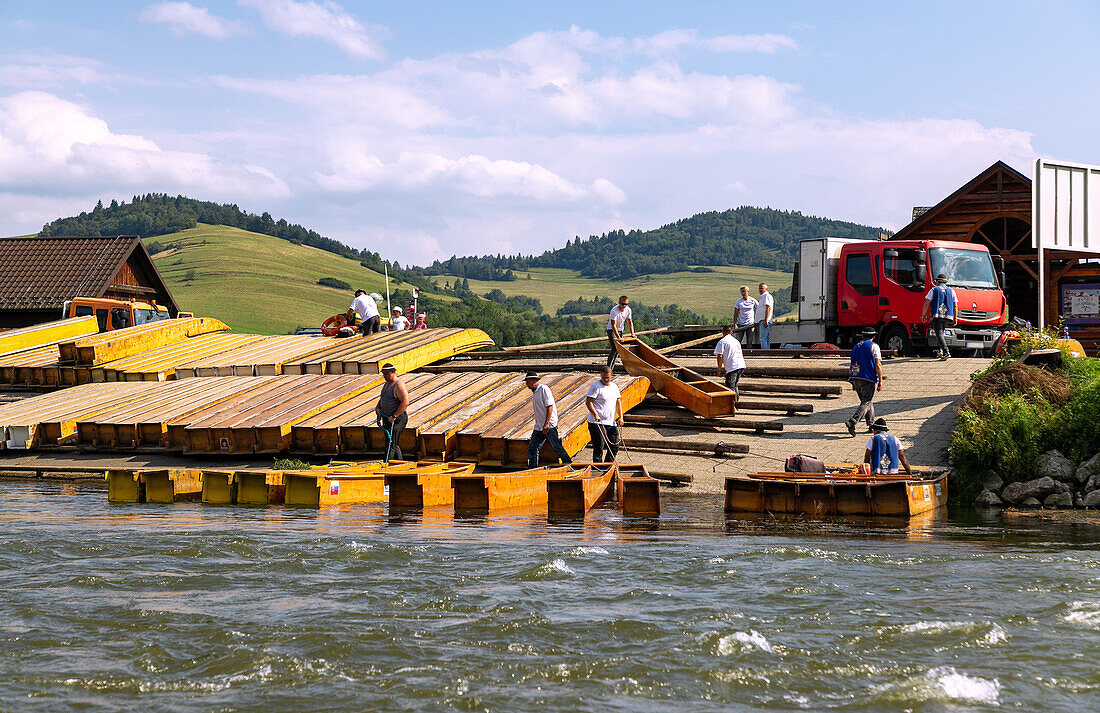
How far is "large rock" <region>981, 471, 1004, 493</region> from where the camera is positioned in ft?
45.8

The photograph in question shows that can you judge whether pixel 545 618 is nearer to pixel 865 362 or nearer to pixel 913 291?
pixel 865 362

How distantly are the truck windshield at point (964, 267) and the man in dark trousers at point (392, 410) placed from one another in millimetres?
12192

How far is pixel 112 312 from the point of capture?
96.5 feet

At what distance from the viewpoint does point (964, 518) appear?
1263 cm

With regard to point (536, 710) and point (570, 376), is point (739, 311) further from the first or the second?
point (536, 710)

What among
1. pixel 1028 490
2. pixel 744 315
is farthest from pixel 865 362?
pixel 744 315

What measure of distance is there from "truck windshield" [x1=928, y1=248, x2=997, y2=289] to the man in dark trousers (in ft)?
40.0

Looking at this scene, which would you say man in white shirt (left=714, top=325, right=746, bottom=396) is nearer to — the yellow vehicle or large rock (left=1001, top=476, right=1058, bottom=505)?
large rock (left=1001, top=476, right=1058, bottom=505)

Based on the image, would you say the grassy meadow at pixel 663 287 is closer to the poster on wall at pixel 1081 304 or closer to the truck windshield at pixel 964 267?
the poster on wall at pixel 1081 304

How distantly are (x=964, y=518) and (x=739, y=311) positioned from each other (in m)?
11.0

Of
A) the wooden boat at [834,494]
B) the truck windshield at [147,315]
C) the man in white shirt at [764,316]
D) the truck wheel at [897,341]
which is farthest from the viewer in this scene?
the truck windshield at [147,315]

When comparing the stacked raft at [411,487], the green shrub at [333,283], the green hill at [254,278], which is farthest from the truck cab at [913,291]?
the green shrub at [333,283]

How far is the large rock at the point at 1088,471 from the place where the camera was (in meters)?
13.5

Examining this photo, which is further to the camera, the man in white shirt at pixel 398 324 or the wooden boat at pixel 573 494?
the man in white shirt at pixel 398 324
